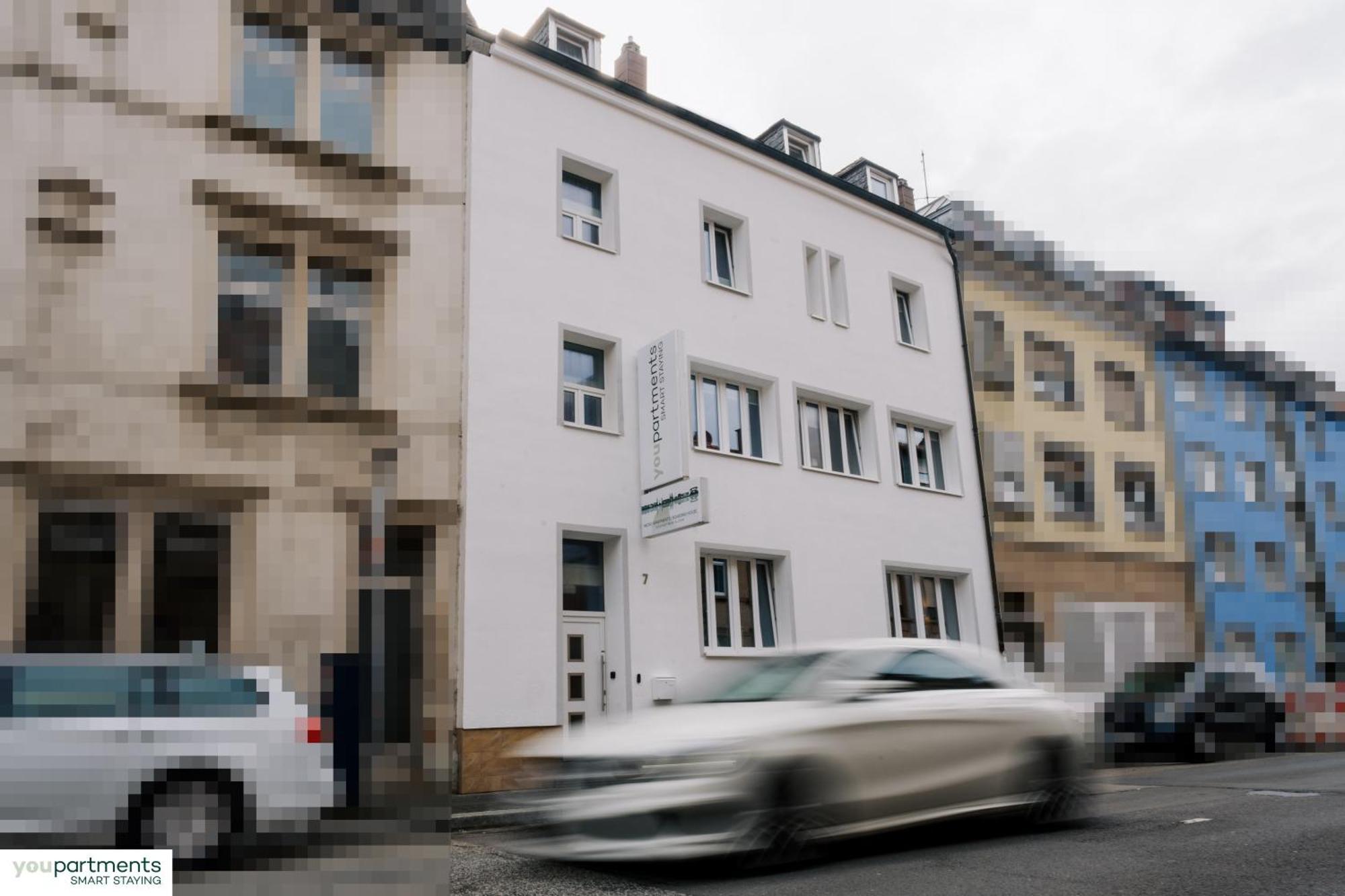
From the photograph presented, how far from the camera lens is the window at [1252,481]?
23594 mm

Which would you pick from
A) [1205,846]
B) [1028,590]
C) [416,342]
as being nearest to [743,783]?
[1205,846]

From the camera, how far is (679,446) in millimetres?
12695

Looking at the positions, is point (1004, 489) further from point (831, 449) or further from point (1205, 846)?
point (1205, 846)

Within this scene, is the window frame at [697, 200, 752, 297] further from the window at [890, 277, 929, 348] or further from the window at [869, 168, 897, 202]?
the window at [869, 168, 897, 202]

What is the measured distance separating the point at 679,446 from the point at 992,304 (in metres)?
11.3

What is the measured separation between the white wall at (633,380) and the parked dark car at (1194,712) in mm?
3512

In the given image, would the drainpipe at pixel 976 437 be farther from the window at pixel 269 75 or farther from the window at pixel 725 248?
the window at pixel 269 75

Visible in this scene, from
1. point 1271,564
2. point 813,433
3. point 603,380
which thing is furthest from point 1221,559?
point 603,380

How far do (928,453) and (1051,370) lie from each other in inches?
203

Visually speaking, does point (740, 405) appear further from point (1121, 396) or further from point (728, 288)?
point (1121, 396)

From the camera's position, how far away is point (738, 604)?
1436 cm

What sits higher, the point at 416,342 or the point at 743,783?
the point at 416,342

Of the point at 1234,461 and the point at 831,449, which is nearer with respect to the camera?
the point at 831,449
